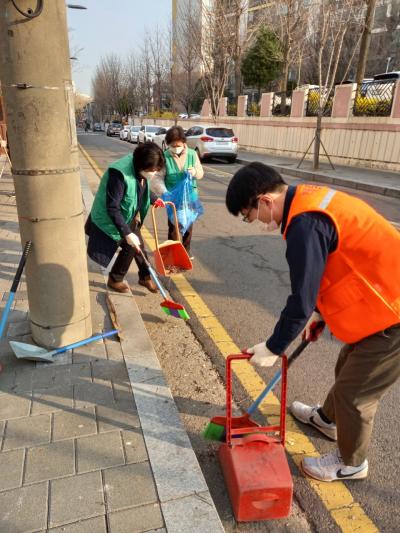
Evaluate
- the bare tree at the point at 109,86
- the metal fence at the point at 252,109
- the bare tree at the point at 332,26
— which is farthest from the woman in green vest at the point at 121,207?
the bare tree at the point at 109,86

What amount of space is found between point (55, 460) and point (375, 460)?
1.69m

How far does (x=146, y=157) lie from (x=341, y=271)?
2163 mm

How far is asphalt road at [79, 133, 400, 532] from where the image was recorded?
2.06m

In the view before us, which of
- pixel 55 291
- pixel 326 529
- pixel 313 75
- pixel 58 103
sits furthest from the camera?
pixel 313 75

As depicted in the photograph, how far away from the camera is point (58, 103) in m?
2.50

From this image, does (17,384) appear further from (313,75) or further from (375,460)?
(313,75)

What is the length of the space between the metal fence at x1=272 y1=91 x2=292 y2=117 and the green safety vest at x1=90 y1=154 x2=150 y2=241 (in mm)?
17623

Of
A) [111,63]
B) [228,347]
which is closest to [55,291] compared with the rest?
[228,347]

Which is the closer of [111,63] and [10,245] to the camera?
[10,245]

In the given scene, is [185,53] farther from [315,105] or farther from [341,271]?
[341,271]

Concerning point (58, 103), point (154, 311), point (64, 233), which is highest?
point (58, 103)

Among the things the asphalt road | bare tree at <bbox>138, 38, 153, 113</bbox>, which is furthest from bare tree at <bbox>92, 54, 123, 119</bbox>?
the asphalt road

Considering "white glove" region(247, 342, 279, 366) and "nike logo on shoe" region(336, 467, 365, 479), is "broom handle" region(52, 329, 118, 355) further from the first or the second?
"nike logo on shoe" region(336, 467, 365, 479)

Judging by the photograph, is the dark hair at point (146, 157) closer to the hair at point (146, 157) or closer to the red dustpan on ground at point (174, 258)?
the hair at point (146, 157)
